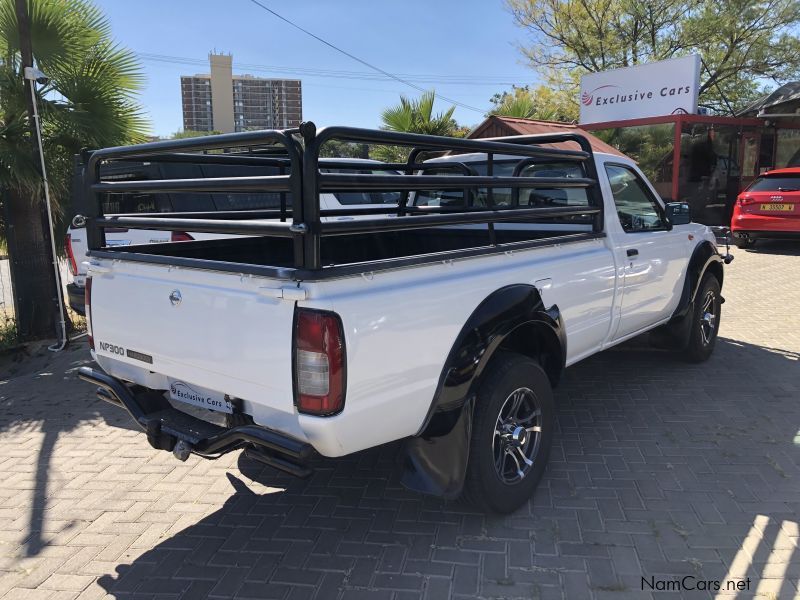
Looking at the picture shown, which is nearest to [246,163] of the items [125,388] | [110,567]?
[125,388]

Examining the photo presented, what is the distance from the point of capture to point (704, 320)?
5.63 m

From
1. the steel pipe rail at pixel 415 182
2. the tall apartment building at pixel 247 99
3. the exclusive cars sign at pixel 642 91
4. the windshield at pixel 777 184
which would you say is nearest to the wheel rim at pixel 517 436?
the steel pipe rail at pixel 415 182

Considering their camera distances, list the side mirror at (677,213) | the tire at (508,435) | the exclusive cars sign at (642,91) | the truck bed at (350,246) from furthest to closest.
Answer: the exclusive cars sign at (642,91) < the side mirror at (677,213) < the truck bed at (350,246) < the tire at (508,435)

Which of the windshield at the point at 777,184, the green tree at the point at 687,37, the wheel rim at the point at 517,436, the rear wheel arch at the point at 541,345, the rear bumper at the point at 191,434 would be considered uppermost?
the green tree at the point at 687,37

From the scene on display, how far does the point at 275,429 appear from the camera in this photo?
2486 mm

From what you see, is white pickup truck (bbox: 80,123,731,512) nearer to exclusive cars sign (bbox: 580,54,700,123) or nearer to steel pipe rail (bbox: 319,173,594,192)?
steel pipe rail (bbox: 319,173,594,192)

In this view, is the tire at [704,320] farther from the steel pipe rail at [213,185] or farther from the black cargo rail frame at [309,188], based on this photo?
the steel pipe rail at [213,185]

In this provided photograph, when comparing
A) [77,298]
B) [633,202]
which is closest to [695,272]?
[633,202]

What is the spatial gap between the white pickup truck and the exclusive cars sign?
13419mm

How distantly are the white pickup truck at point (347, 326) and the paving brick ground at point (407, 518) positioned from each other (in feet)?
1.17

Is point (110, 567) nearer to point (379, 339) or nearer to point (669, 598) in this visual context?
point (379, 339)

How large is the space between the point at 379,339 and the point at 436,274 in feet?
1.61

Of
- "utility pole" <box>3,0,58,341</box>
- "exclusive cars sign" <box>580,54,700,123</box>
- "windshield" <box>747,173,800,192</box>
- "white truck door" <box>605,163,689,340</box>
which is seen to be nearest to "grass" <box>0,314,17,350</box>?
"utility pole" <box>3,0,58,341</box>

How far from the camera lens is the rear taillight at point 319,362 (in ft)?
7.35
